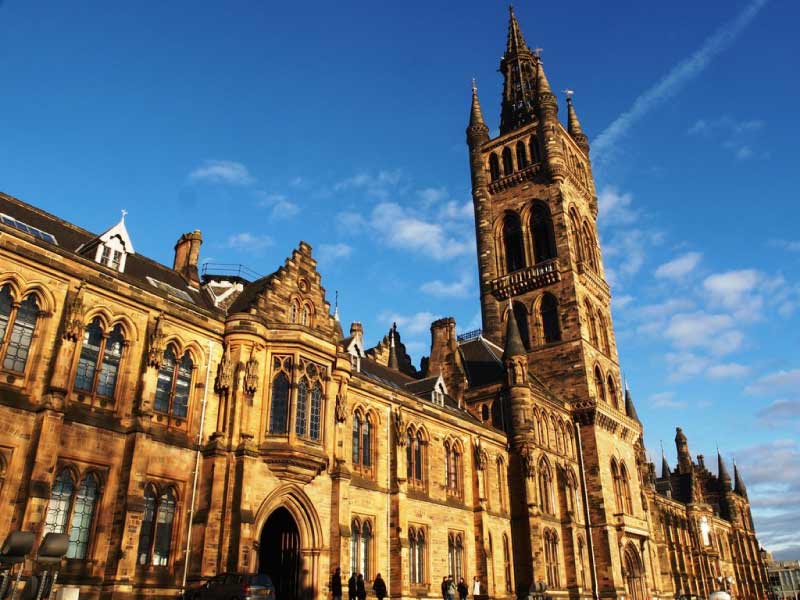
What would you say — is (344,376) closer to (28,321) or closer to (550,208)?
(28,321)

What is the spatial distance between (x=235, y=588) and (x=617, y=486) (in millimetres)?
39860

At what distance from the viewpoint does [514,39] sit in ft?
252

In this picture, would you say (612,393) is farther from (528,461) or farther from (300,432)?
(300,432)

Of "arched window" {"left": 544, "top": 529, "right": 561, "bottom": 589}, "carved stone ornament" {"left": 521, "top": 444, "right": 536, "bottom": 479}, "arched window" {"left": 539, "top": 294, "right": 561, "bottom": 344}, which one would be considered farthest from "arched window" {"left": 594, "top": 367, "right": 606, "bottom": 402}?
"arched window" {"left": 544, "top": 529, "right": 561, "bottom": 589}

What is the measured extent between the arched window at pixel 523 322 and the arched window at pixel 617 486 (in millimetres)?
11641

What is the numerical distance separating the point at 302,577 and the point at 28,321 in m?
14.2

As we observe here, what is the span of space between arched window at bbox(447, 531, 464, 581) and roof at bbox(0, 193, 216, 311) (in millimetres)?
18355

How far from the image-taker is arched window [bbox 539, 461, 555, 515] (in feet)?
150

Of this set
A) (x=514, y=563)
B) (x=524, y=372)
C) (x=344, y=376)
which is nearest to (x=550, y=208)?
(x=524, y=372)

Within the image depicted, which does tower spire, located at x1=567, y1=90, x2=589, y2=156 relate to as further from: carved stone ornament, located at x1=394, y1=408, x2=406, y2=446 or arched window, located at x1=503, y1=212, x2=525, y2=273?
carved stone ornament, located at x1=394, y1=408, x2=406, y2=446

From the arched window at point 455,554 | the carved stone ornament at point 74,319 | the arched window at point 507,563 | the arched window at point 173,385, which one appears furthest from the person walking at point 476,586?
the carved stone ornament at point 74,319

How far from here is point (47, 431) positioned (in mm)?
20172

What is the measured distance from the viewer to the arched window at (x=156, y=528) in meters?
22.6

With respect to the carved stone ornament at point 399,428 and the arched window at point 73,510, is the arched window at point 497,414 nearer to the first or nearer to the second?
the carved stone ornament at point 399,428
